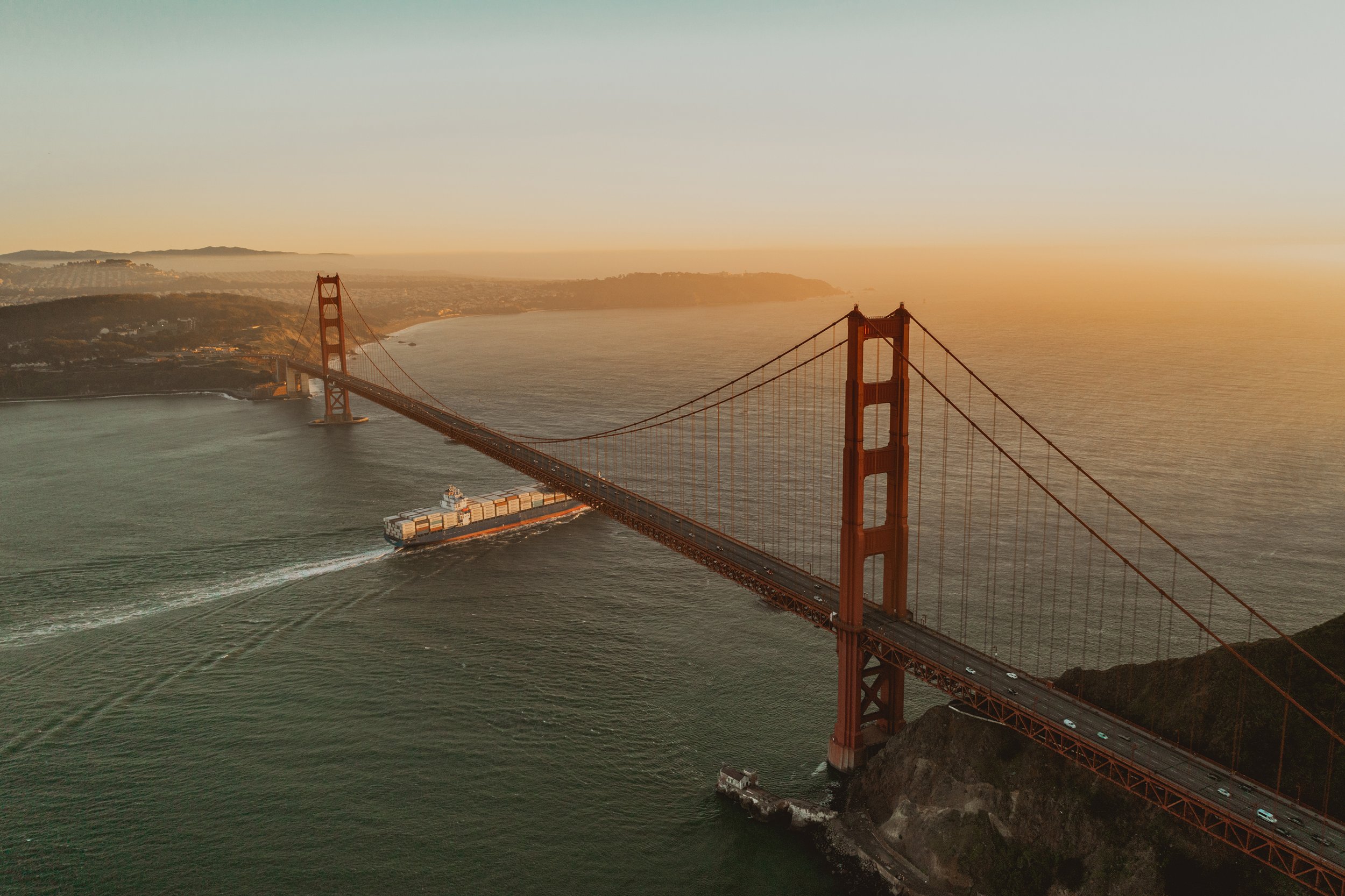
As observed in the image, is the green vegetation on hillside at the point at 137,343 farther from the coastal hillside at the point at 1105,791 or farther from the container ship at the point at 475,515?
the coastal hillside at the point at 1105,791

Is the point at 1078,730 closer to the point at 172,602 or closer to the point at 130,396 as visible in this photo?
the point at 172,602

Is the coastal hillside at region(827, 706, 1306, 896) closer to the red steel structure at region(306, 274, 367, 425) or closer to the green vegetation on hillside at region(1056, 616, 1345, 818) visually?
the green vegetation on hillside at region(1056, 616, 1345, 818)

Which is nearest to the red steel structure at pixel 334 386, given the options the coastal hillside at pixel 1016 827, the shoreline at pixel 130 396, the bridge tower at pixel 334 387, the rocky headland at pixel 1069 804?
the bridge tower at pixel 334 387

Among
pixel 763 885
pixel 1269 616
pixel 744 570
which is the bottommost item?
pixel 763 885

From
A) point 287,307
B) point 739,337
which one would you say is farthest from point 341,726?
point 287,307

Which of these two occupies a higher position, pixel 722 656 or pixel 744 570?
pixel 744 570

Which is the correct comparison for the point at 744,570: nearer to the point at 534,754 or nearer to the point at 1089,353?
the point at 534,754

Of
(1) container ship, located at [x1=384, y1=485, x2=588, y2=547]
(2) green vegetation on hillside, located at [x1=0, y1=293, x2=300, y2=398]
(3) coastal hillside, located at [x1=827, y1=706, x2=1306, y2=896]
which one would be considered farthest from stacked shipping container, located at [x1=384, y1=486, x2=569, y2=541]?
(2) green vegetation on hillside, located at [x1=0, y1=293, x2=300, y2=398]
